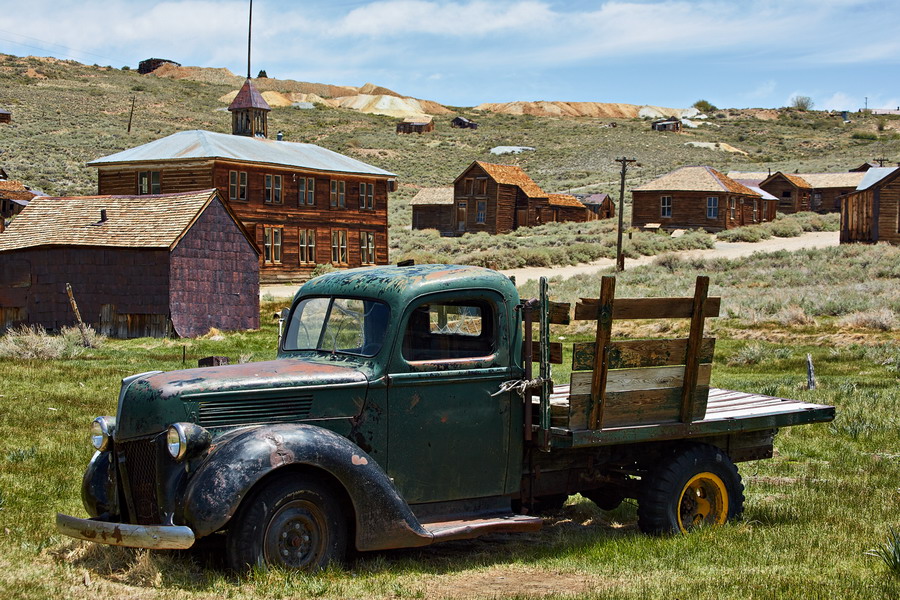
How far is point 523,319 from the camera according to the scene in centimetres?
717

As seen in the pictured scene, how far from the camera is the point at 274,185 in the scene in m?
45.0

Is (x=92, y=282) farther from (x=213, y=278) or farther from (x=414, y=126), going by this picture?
(x=414, y=126)

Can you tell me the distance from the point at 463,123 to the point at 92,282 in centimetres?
11242

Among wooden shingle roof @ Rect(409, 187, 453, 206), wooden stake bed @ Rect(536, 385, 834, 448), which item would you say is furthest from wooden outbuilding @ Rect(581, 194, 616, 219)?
wooden stake bed @ Rect(536, 385, 834, 448)

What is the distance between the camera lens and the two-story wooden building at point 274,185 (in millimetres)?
43094

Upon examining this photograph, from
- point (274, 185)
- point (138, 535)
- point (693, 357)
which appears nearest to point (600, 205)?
point (274, 185)

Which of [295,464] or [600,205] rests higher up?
[600,205]

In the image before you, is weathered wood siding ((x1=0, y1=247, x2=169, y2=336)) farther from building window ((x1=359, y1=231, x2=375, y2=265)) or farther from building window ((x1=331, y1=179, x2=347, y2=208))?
building window ((x1=359, y1=231, x2=375, y2=265))

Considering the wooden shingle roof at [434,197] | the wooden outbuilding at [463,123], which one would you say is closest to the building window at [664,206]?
the wooden shingle roof at [434,197]

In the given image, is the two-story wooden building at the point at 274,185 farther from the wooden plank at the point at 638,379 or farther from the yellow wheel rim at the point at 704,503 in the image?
the wooden plank at the point at 638,379

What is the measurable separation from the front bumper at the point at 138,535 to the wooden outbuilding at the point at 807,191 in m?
75.6

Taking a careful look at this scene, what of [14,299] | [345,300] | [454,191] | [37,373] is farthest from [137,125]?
[345,300]

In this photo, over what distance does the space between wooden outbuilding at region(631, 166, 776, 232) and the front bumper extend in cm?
6239

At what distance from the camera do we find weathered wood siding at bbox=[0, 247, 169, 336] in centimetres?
2702
